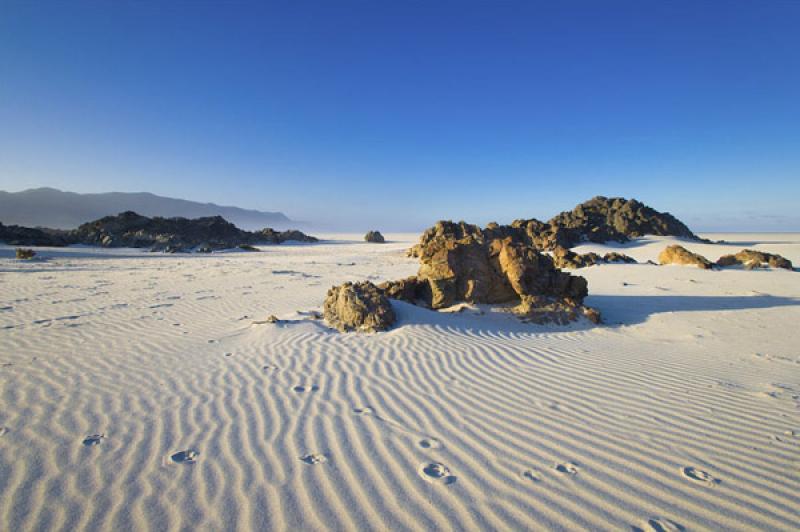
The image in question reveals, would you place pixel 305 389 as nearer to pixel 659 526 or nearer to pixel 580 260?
pixel 659 526

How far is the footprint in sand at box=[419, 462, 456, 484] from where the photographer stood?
2.50 meters

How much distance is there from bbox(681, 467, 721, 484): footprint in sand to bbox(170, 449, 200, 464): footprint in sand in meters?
3.72

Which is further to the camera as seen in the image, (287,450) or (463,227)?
(463,227)

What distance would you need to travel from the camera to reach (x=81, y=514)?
7.22 ft

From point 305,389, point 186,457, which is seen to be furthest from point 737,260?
point 186,457

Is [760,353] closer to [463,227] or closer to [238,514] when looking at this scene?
[238,514]

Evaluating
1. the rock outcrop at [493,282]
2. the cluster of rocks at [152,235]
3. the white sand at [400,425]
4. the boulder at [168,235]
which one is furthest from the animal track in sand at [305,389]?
the cluster of rocks at [152,235]

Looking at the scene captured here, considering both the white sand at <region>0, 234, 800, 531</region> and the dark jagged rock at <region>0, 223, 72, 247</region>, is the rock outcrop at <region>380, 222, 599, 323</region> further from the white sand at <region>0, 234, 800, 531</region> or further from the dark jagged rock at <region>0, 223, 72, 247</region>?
the dark jagged rock at <region>0, 223, 72, 247</region>

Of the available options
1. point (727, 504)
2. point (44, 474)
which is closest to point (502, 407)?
point (727, 504)

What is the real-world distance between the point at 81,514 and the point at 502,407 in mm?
3397

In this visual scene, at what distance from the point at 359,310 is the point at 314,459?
381 cm

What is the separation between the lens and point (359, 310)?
650 cm

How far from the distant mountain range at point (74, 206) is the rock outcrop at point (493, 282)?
8206cm

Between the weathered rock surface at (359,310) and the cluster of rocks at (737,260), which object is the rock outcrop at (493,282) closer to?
the weathered rock surface at (359,310)
